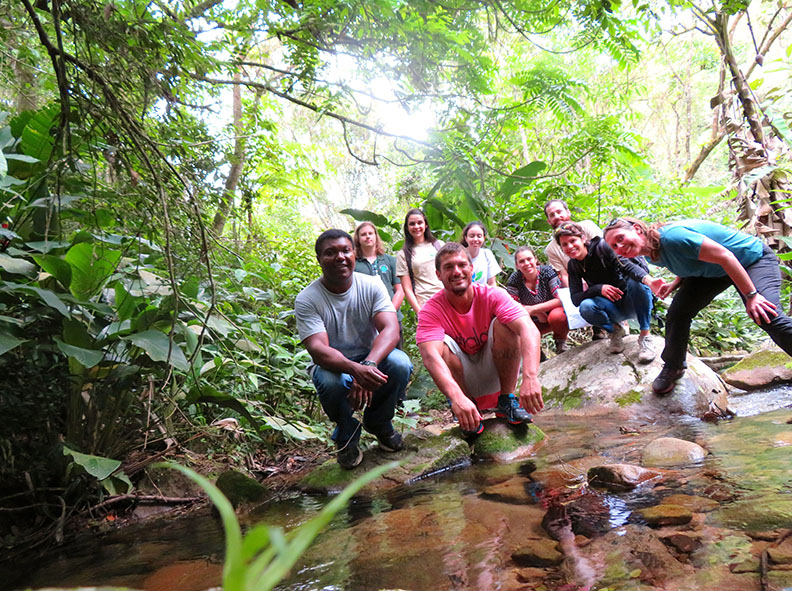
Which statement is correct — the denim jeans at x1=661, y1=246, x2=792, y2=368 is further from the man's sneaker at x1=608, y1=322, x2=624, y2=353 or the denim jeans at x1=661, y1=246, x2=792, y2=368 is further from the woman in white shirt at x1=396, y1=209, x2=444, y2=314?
the woman in white shirt at x1=396, y1=209, x2=444, y2=314

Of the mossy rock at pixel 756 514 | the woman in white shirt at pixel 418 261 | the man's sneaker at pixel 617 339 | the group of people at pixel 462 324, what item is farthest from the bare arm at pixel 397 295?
the mossy rock at pixel 756 514

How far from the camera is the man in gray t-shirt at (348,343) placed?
2.94m

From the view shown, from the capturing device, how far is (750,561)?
1284 millimetres

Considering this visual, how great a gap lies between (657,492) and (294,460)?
2.50m

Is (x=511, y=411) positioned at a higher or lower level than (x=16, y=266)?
lower

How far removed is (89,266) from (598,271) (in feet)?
12.1

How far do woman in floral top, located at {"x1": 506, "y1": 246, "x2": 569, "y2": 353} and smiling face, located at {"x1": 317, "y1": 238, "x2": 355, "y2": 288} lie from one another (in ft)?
8.06

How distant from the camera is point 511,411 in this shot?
3.23 metres

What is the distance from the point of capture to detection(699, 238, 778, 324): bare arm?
2879 millimetres

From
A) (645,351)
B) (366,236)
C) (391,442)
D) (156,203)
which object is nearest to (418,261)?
(366,236)

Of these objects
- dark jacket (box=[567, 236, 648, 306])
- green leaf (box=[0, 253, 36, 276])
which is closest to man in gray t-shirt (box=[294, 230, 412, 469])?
green leaf (box=[0, 253, 36, 276])

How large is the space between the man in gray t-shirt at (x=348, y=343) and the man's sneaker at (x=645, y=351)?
7.82ft

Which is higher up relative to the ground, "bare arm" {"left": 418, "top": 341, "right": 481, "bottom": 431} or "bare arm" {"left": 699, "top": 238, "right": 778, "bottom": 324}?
"bare arm" {"left": 699, "top": 238, "right": 778, "bottom": 324}

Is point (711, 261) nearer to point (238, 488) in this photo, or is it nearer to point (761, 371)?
point (761, 371)
